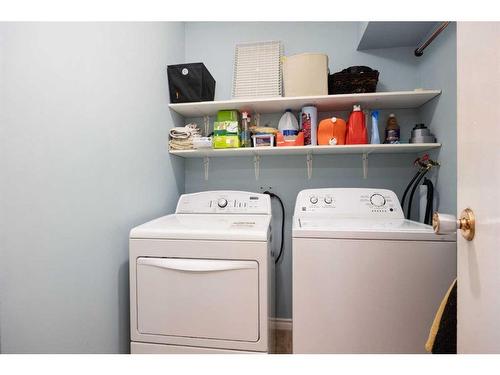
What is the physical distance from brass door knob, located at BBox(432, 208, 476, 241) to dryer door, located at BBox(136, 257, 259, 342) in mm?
781

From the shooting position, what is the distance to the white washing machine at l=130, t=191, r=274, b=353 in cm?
118

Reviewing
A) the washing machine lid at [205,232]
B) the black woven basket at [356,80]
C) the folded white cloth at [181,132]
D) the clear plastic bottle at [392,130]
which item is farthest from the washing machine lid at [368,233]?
the folded white cloth at [181,132]

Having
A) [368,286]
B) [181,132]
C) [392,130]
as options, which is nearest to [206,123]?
[181,132]

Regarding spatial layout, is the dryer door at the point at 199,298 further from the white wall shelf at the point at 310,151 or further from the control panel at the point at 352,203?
the white wall shelf at the point at 310,151

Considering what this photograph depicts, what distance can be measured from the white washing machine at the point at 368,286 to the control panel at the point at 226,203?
61cm

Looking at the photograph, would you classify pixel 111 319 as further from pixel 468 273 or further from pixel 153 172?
pixel 468 273

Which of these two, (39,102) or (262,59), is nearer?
(39,102)

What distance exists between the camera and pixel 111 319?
129cm

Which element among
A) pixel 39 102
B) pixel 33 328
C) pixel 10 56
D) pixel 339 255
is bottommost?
pixel 33 328

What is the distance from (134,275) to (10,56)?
3.26ft

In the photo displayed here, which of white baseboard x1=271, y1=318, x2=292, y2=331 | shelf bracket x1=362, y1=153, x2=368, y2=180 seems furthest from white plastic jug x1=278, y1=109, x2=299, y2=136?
white baseboard x1=271, y1=318, x2=292, y2=331

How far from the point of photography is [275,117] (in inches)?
83.1
